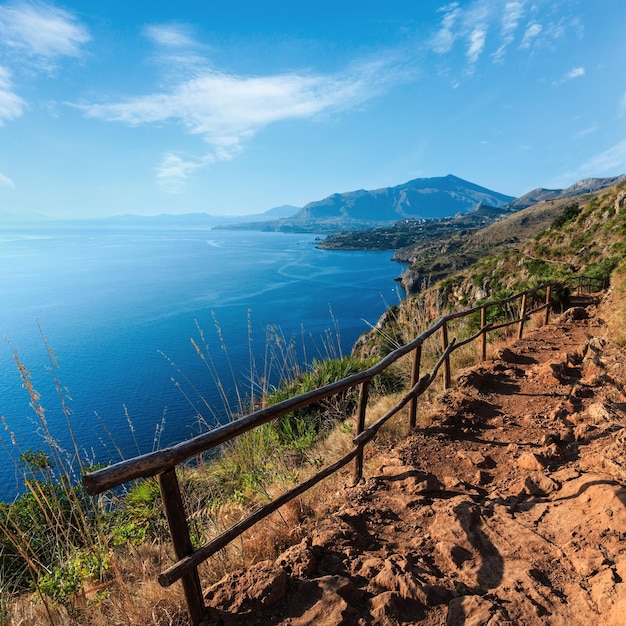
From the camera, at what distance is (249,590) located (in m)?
2.13

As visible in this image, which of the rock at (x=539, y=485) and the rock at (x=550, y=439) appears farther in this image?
the rock at (x=550, y=439)

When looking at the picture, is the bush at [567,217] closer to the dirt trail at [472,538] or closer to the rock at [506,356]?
the rock at [506,356]

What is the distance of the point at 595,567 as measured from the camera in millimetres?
2203

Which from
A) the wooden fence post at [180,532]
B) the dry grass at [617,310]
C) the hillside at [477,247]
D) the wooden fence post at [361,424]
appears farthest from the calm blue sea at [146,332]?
the hillside at [477,247]

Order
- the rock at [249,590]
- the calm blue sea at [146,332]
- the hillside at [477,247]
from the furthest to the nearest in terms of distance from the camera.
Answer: the hillside at [477,247] < the calm blue sea at [146,332] < the rock at [249,590]

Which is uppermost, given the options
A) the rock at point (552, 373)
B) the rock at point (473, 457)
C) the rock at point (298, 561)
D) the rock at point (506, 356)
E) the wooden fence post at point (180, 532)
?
the wooden fence post at point (180, 532)

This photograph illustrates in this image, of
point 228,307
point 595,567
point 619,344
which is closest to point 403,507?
point 595,567

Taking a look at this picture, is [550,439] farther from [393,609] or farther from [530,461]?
[393,609]

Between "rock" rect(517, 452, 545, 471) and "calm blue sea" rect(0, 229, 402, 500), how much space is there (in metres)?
2.96

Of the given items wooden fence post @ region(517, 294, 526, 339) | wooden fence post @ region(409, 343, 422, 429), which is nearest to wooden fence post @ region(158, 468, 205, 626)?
wooden fence post @ region(409, 343, 422, 429)

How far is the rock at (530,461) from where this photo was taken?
11.2 feet

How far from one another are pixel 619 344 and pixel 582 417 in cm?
310

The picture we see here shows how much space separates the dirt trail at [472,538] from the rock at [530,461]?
0.04 feet

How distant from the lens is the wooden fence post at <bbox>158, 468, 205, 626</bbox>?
183cm
